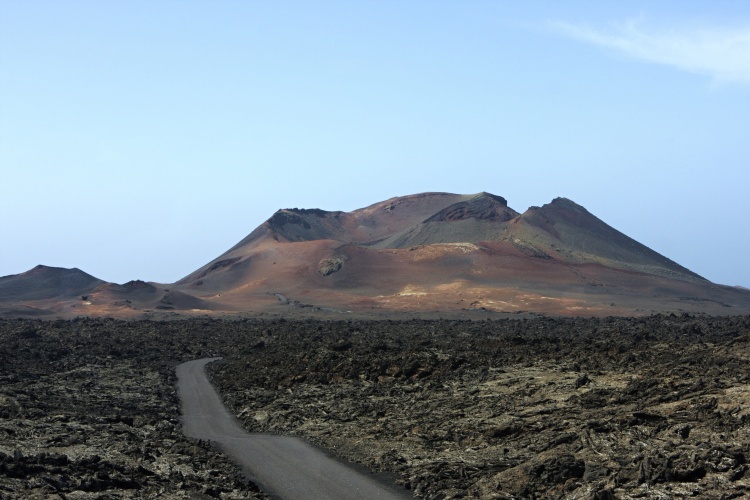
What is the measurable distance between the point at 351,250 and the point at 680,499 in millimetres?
106536

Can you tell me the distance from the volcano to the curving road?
59.2m

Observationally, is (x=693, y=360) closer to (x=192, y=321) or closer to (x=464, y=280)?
(x=192, y=321)

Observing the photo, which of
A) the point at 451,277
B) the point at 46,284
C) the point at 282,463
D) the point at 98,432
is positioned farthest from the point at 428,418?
the point at 46,284

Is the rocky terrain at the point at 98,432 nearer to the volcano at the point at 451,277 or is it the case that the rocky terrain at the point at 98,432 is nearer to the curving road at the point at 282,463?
the curving road at the point at 282,463

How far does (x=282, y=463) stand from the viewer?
68.7ft

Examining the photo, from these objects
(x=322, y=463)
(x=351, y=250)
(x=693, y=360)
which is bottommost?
(x=322, y=463)

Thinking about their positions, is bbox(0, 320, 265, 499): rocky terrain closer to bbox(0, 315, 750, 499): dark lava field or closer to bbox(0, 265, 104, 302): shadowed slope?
bbox(0, 315, 750, 499): dark lava field

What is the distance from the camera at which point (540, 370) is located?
104 feet

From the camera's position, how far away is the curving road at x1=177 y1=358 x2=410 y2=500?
17.9 m

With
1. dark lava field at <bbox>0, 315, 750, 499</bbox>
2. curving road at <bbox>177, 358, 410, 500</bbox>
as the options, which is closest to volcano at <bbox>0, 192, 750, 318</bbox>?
dark lava field at <bbox>0, 315, 750, 499</bbox>

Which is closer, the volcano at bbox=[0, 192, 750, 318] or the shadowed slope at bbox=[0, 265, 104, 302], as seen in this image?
the volcano at bbox=[0, 192, 750, 318]

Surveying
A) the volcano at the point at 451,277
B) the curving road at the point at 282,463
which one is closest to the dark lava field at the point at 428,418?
the curving road at the point at 282,463

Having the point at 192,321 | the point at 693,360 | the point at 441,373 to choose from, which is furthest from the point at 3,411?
the point at 192,321

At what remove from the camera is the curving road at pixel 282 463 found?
17.9 meters
